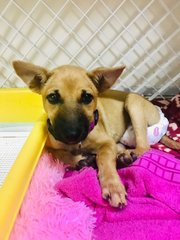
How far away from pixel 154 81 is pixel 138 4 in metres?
0.50

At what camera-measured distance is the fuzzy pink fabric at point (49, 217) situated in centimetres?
125

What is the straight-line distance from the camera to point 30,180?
147 cm

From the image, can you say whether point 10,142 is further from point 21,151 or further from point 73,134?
point 73,134

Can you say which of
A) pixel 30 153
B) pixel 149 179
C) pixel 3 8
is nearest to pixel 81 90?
pixel 30 153

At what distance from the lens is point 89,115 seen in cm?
156

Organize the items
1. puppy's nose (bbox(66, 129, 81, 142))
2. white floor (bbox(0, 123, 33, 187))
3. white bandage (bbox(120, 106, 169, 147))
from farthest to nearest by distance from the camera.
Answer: white bandage (bbox(120, 106, 169, 147)), white floor (bbox(0, 123, 33, 187)), puppy's nose (bbox(66, 129, 81, 142))

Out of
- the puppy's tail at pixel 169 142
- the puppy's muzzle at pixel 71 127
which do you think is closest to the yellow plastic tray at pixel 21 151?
the puppy's muzzle at pixel 71 127

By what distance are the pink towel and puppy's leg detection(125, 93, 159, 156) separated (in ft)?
0.89

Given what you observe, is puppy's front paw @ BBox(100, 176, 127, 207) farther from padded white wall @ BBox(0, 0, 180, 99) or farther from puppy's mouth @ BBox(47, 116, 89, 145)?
padded white wall @ BBox(0, 0, 180, 99)

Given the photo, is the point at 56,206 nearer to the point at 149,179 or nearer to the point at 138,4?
the point at 149,179

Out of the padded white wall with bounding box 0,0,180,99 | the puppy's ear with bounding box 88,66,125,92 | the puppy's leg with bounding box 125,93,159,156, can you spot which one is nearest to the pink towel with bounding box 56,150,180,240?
the puppy's leg with bounding box 125,93,159,156

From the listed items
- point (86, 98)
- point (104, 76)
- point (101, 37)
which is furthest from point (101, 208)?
point (101, 37)

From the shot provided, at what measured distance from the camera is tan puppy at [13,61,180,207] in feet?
4.74

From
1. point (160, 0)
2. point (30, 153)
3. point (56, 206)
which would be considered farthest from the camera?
point (160, 0)
